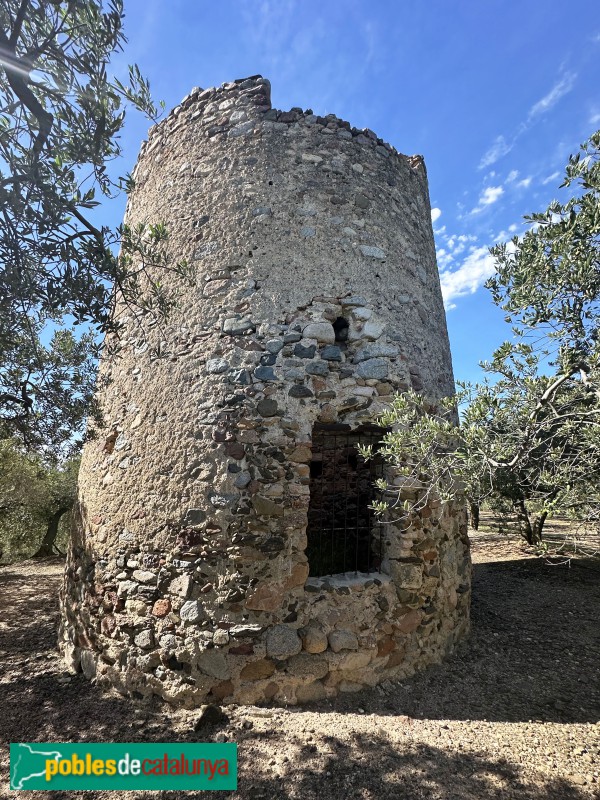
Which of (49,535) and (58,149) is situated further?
(49,535)

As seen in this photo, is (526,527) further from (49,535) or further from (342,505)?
(49,535)

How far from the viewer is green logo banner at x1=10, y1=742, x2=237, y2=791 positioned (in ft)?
10.1

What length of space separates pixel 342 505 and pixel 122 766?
131 inches

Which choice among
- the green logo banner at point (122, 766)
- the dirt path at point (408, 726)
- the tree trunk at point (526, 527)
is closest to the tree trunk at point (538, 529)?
the tree trunk at point (526, 527)

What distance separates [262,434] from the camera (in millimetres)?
4246

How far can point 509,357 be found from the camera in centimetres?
342

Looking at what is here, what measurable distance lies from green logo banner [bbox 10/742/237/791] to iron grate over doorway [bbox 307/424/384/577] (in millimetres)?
1926

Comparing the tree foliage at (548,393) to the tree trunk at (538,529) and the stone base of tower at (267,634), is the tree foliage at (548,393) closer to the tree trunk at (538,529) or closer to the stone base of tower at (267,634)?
the stone base of tower at (267,634)

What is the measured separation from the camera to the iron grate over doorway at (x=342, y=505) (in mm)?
4629

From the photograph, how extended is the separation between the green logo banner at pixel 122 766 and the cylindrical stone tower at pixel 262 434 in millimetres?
519

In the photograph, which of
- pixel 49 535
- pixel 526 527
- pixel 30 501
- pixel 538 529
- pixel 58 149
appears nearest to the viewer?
pixel 58 149

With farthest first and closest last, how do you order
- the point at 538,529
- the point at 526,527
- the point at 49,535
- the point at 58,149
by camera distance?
the point at 49,535 < the point at 526,527 < the point at 538,529 < the point at 58,149

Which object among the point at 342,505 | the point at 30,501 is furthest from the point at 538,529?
the point at 30,501

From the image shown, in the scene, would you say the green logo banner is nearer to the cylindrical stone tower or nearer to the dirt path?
the dirt path
